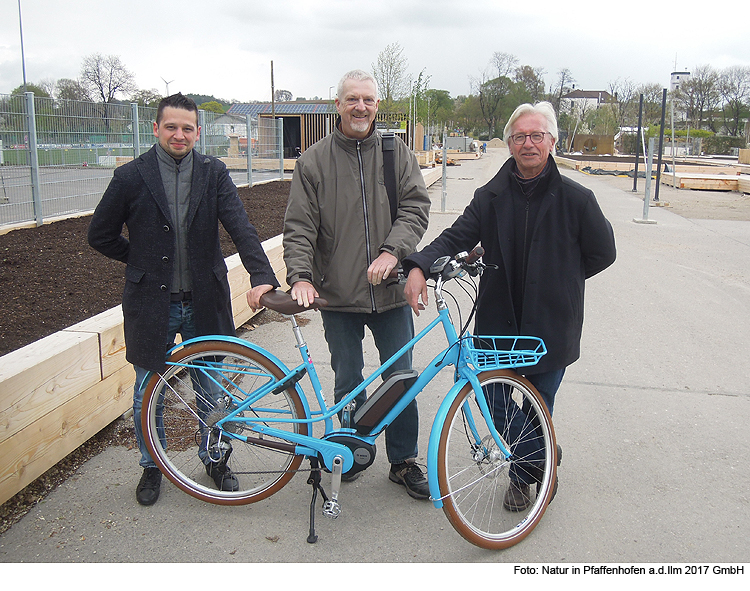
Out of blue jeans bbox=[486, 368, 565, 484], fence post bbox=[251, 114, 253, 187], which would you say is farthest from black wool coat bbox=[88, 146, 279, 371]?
fence post bbox=[251, 114, 253, 187]

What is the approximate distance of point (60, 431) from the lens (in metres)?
3.41

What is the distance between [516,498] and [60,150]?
27.9 feet

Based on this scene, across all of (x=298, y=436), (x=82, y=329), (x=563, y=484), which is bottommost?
(x=563, y=484)

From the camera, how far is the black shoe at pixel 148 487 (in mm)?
3213

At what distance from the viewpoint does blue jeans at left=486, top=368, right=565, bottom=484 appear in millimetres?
3160

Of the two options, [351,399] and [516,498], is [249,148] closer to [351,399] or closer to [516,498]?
[351,399]

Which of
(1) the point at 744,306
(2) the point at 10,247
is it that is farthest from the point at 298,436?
(1) the point at 744,306

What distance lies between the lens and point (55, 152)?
9.12m

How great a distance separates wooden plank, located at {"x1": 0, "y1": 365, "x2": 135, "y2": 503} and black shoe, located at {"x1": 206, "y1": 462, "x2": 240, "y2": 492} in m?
0.81

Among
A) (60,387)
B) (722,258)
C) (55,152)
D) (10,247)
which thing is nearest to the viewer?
(60,387)

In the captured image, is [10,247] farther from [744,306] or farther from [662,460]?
[744,306]

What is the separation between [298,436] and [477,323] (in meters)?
1.04

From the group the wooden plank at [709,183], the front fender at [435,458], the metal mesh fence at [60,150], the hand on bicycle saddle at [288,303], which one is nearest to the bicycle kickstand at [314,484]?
the front fender at [435,458]

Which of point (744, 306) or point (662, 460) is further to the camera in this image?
point (744, 306)
